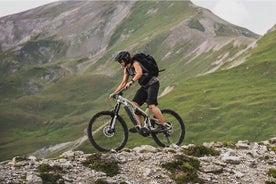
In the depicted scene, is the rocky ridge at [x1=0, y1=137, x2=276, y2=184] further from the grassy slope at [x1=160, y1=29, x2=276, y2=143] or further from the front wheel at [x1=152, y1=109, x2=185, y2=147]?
the grassy slope at [x1=160, y1=29, x2=276, y2=143]

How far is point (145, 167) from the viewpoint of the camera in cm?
1781

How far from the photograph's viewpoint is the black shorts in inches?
772

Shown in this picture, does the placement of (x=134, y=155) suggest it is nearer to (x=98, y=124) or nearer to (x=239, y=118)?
(x=98, y=124)

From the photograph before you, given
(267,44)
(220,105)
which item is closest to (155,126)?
(220,105)

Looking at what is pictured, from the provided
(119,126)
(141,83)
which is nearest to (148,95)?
(141,83)

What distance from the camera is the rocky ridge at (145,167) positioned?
Answer: 53.7 ft

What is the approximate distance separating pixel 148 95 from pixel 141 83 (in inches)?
24.8

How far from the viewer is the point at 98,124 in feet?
62.8

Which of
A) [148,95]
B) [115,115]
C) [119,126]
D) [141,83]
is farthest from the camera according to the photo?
[141,83]

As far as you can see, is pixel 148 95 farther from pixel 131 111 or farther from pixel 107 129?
pixel 107 129

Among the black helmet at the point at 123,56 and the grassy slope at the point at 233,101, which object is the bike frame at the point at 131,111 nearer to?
the black helmet at the point at 123,56

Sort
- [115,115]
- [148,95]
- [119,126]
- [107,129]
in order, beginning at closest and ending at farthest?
[119,126]
[107,129]
[115,115]
[148,95]

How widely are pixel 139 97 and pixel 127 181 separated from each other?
4484mm

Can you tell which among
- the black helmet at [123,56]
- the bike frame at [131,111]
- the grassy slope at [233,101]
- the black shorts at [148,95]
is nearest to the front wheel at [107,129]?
the bike frame at [131,111]
